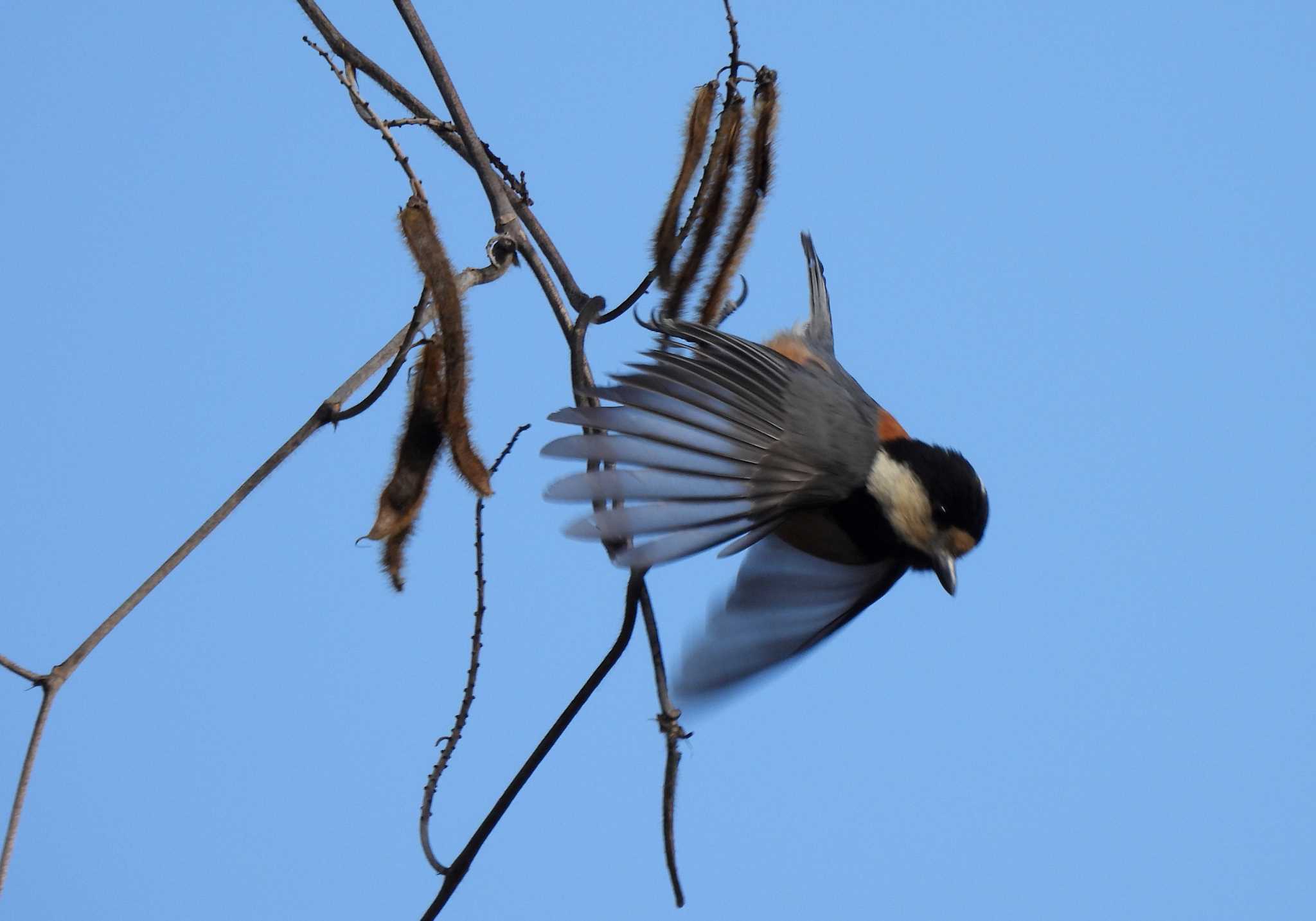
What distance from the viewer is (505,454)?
5.64ft

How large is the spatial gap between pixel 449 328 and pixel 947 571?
99 cm

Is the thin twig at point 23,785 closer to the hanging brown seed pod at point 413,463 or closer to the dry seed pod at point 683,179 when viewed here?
the hanging brown seed pod at point 413,463

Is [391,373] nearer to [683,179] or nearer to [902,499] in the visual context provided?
[683,179]

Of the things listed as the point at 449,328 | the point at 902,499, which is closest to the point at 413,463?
the point at 449,328

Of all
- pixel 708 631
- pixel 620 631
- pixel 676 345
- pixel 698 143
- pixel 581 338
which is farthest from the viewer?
pixel 708 631

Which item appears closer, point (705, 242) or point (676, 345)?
point (705, 242)

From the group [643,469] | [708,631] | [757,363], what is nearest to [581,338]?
[643,469]

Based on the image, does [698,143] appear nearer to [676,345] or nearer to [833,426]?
[676,345]

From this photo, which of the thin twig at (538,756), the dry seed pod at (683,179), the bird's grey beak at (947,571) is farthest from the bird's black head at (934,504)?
the thin twig at (538,756)

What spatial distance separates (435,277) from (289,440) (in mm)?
249

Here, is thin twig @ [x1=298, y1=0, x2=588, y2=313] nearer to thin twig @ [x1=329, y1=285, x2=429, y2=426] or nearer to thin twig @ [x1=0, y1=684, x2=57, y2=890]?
thin twig @ [x1=329, y1=285, x2=429, y2=426]

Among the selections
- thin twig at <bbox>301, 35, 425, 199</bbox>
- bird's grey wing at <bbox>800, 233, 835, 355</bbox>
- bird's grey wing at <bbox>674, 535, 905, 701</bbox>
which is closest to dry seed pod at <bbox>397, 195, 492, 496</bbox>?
thin twig at <bbox>301, 35, 425, 199</bbox>

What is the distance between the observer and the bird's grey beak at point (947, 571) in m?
2.16

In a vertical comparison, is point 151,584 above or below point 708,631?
below
